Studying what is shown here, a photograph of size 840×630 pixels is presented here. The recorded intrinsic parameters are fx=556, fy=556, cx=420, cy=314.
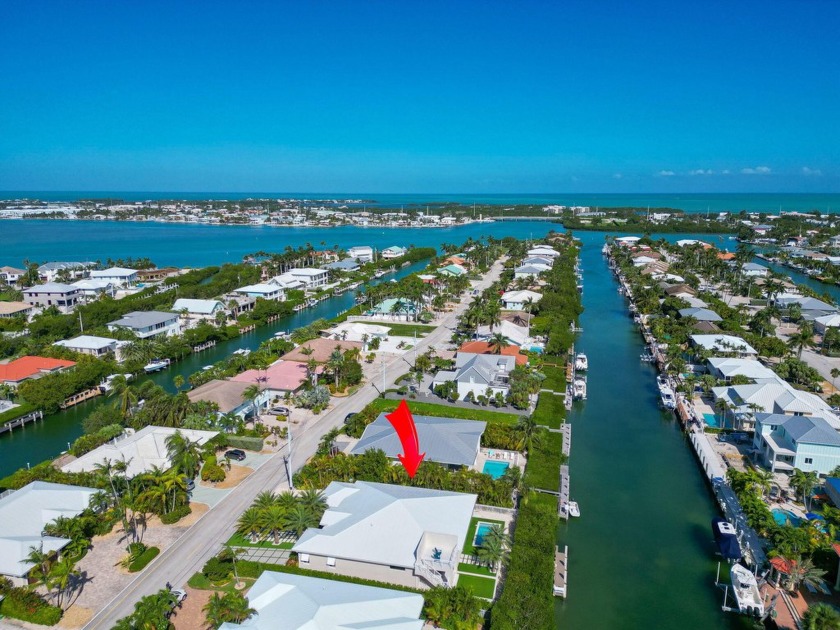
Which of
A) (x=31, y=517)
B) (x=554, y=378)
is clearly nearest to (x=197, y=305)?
(x=554, y=378)

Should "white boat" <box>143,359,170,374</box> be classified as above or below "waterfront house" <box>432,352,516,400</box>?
below

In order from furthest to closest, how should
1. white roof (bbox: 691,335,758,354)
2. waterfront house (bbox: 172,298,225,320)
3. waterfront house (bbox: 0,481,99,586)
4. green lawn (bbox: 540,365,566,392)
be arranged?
waterfront house (bbox: 172,298,225,320) → white roof (bbox: 691,335,758,354) → green lawn (bbox: 540,365,566,392) → waterfront house (bbox: 0,481,99,586)

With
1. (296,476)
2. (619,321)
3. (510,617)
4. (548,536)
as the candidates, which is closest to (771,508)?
(548,536)

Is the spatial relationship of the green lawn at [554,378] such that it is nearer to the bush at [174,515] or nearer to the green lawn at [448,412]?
the green lawn at [448,412]

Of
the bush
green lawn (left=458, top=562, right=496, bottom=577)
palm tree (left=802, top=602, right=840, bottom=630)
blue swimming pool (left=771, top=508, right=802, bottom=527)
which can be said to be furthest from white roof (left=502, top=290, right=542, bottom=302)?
palm tree (left=802, top=602, right=840, bottom=630)

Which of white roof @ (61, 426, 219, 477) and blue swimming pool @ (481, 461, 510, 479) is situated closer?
white roof @ (61, 426, 219, 477)

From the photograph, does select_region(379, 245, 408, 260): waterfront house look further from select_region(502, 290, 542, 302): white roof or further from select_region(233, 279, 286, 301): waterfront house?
select_region(502, 290, 542, 302): white roof

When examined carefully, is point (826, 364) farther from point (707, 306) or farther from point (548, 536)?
point (548, 536)

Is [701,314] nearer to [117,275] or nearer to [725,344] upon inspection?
[725,344]

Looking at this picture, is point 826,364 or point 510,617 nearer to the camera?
point 510,617
